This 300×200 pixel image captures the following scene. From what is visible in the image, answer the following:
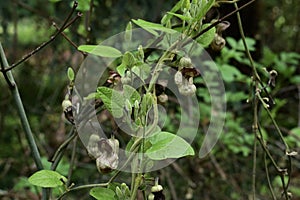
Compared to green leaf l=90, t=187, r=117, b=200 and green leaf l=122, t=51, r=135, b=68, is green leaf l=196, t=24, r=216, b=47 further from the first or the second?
green leaf l=90, t=187, r=117, b=200

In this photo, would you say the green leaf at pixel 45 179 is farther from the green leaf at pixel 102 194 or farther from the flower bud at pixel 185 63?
the flower bud at pixel 185 63

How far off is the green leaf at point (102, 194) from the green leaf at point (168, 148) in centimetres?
8

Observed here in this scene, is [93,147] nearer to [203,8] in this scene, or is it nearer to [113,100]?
[113,100]

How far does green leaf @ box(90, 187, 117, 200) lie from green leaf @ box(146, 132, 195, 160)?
79 millimetres

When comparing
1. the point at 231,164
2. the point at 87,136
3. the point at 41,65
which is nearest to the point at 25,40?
the point at 41,65

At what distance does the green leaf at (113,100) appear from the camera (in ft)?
2.03

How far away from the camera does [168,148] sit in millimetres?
607

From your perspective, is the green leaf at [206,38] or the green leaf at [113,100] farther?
the green leaf at [206,38]

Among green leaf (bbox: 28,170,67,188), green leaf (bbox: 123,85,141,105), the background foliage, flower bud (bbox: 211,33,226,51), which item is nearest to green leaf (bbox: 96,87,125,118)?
green leaf (bbox: 123,85,141,105)

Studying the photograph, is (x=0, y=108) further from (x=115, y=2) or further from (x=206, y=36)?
(x=206, y=36)

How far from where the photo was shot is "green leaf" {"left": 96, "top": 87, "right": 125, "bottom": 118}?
62 cm

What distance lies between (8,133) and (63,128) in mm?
912

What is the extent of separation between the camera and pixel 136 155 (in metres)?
0.64

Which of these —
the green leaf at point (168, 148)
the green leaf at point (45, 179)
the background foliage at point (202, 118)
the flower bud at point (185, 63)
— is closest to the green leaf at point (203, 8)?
the flower bud at point (185, 63)
